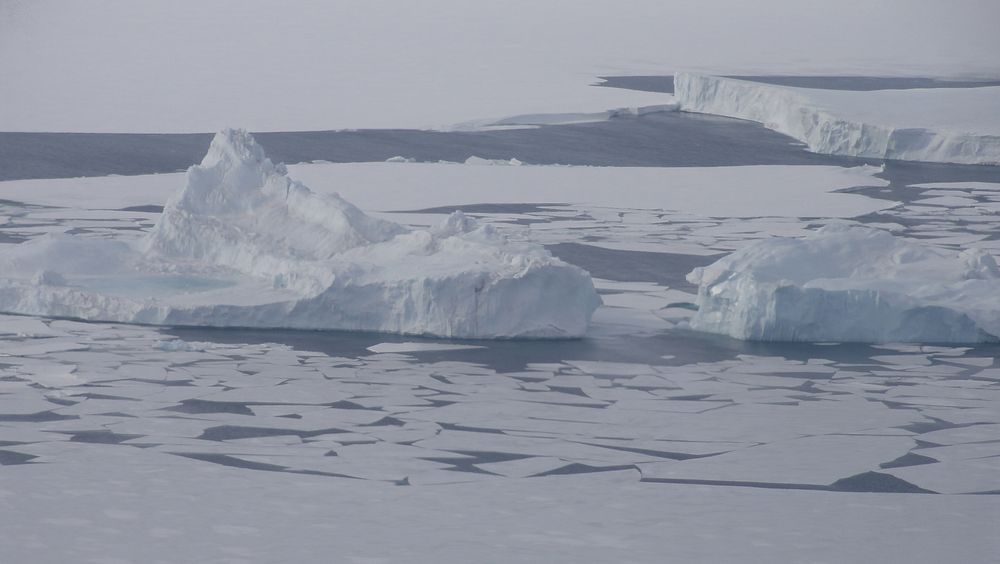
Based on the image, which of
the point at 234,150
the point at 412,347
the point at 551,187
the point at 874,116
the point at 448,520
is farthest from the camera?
the point at 874,116

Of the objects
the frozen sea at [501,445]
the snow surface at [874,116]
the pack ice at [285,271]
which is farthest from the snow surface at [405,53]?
the frozen sea at [501,445]

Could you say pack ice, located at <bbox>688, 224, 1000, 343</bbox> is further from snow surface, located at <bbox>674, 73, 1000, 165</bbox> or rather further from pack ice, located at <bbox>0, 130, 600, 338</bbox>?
snow surface, located at <bbox>674, 73, 1000, 165</bbox>

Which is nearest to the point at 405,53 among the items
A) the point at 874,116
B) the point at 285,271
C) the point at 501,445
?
the point at 874,116

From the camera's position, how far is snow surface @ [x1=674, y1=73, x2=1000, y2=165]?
14695mm

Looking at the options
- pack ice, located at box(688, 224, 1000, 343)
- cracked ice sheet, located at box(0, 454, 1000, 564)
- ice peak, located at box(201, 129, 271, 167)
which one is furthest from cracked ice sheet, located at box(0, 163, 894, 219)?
cracked ice sheet, located at box(0, 454, 1000, 564)

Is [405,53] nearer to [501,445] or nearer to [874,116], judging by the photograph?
[874,116]

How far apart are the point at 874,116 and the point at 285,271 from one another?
394 inches

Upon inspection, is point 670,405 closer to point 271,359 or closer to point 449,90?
point 271,359

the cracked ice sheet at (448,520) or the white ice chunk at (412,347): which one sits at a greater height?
the white ice chunk at (412,347)

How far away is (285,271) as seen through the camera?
7434 mm

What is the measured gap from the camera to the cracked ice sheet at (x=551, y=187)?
11.6 m

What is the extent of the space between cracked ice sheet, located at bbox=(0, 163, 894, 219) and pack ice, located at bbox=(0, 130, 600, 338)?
2883 mm

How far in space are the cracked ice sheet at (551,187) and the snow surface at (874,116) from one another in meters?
0.92

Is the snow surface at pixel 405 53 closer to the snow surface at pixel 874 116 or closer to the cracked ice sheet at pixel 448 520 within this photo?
the snow surface at pixel 874 116
